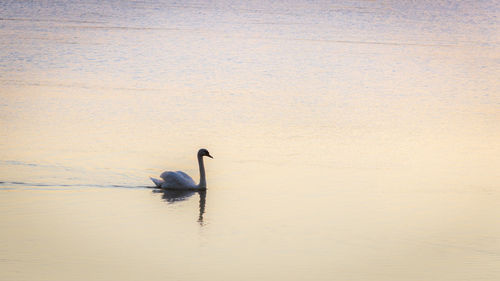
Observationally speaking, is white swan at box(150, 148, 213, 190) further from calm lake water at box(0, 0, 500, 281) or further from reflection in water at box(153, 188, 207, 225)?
calm lake water at box(0, 0, 500, 281)

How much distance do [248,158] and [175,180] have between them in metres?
1.59

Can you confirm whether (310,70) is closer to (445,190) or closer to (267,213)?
(445,190)

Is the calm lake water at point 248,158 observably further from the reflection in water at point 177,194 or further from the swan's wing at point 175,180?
the swan's wing at point 175,180

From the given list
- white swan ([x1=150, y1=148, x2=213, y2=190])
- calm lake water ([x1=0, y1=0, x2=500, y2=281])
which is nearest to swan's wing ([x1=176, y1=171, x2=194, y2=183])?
white swan ([x1=150, y1=148, x2=213, y2=190])

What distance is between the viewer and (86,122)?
16281 millimetres

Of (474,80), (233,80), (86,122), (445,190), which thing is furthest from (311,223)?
(474,80)

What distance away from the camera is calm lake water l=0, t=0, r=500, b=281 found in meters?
9.79

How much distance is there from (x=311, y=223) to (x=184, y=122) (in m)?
6.12

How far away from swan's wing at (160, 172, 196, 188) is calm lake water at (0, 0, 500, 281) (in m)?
0.20

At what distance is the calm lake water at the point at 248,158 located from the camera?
9.79 m

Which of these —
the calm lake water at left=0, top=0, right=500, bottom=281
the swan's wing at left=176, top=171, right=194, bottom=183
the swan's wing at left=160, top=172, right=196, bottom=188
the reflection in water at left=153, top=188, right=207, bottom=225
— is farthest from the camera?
the swan's wing at left=176, top=171, right=194, bottom=183

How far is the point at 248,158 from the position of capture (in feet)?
46.1

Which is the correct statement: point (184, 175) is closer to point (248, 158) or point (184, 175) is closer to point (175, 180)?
point (175, 180)


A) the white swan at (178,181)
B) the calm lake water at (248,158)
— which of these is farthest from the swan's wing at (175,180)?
the calm lake water at (248,158)
